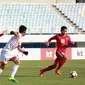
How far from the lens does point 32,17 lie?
128 feet

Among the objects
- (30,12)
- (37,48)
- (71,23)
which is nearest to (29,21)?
(30,12)

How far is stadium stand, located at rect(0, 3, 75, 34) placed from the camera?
124ft

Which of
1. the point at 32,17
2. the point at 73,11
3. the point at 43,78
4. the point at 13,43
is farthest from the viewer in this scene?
the point at 73,11

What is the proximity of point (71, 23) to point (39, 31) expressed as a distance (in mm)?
4674

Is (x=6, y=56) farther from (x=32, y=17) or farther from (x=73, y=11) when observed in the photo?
(x=73, y=11)

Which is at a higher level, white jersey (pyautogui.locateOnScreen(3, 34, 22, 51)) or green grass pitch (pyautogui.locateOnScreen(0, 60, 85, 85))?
white jersey (pyautogui.locateOnScreen(3, 34, 22, 51))

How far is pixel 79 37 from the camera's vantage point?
3422cm

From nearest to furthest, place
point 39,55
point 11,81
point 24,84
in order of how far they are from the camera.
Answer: point 24,84
point 11,81
point 39,55

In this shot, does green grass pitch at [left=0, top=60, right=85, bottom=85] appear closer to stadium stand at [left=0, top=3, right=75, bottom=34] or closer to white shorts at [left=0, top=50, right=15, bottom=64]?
white shorts at [left=0, top=50, right=15, bottom=64]

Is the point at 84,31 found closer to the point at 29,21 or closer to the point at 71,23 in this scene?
the point at 71,23

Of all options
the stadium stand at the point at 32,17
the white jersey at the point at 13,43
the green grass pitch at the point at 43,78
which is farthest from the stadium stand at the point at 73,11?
the white jersey at the point at 13,43

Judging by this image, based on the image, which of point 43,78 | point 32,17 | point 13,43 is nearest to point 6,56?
point 13,43

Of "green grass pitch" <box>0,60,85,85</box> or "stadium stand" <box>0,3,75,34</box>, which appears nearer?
"green grass pitch" <box>0,60,85,85</box>

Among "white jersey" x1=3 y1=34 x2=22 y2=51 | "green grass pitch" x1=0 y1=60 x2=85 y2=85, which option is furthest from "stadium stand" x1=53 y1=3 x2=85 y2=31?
"white jersey" x1=3 y1=34 x2=22 y2=51
